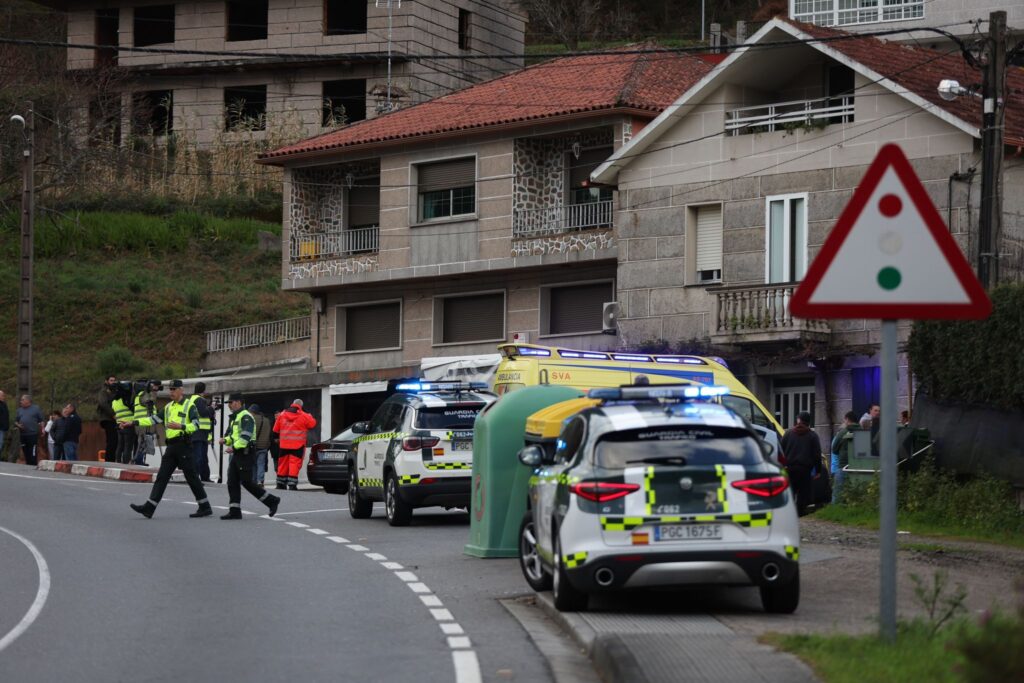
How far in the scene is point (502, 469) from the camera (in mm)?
17828

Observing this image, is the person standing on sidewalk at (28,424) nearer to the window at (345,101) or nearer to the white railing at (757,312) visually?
the white railing at (757,312)

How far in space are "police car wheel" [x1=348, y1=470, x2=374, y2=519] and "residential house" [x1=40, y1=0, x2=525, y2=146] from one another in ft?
112

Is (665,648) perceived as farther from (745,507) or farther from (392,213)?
(392,213)

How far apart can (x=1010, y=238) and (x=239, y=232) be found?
111 feet

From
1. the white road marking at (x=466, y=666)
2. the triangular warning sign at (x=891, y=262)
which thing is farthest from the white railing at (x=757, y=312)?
the triangular warning sign at (x=891, y=262)

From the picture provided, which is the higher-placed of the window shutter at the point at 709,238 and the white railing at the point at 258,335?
Answer: the window shutter at the point at 709,238

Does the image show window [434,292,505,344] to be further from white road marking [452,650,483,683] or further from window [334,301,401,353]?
white road marking [452,650,483,683]

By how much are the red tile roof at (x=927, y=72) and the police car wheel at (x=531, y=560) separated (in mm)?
20576

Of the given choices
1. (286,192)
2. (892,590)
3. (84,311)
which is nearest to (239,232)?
(84,311)

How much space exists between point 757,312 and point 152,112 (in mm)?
35274

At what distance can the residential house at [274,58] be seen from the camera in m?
60.1

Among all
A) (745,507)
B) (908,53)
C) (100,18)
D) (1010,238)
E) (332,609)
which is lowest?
(332,609)

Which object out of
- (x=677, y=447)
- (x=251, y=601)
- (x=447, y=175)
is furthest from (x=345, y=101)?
(x=677, y=447)

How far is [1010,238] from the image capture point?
34656 mm
